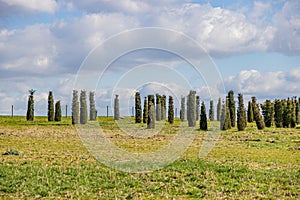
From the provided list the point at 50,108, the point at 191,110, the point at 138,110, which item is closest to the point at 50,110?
the point at 50,108

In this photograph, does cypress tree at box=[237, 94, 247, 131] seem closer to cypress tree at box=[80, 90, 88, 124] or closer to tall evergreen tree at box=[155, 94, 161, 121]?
tall evergreen tree at box=[155, 94, 161, 121]

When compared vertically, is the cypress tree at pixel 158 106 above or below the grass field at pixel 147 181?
above

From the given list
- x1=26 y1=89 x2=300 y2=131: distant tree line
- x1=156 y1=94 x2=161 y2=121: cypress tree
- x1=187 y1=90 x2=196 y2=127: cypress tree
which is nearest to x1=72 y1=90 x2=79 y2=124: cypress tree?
x1=26 y1=89 x2=300 y2=131: distant tree line

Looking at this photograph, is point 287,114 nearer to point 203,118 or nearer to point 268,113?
point 268,113

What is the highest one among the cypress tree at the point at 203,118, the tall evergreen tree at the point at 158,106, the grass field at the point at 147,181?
the tall evergreen tree at the point at 158,106

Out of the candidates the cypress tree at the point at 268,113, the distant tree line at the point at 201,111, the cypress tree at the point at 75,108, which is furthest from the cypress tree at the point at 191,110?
the cypress tree at the point at 75,108

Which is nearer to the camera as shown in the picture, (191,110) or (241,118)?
(241,118)

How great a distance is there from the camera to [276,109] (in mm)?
66125

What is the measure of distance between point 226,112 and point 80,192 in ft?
148

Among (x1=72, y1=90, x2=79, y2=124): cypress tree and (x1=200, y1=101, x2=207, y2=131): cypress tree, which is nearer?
(x1=200, y1=101, x2=207, y2=131): cypress tree

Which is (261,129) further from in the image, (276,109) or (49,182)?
(49,182)

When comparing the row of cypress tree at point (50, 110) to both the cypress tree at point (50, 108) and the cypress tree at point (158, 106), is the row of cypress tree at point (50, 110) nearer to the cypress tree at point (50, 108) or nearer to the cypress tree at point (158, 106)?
the cypress tree at point (50, 108)

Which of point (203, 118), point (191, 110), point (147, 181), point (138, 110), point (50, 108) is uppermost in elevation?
point (50, 108)

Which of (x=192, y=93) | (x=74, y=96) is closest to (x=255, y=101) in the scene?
(x=192, y=93)
